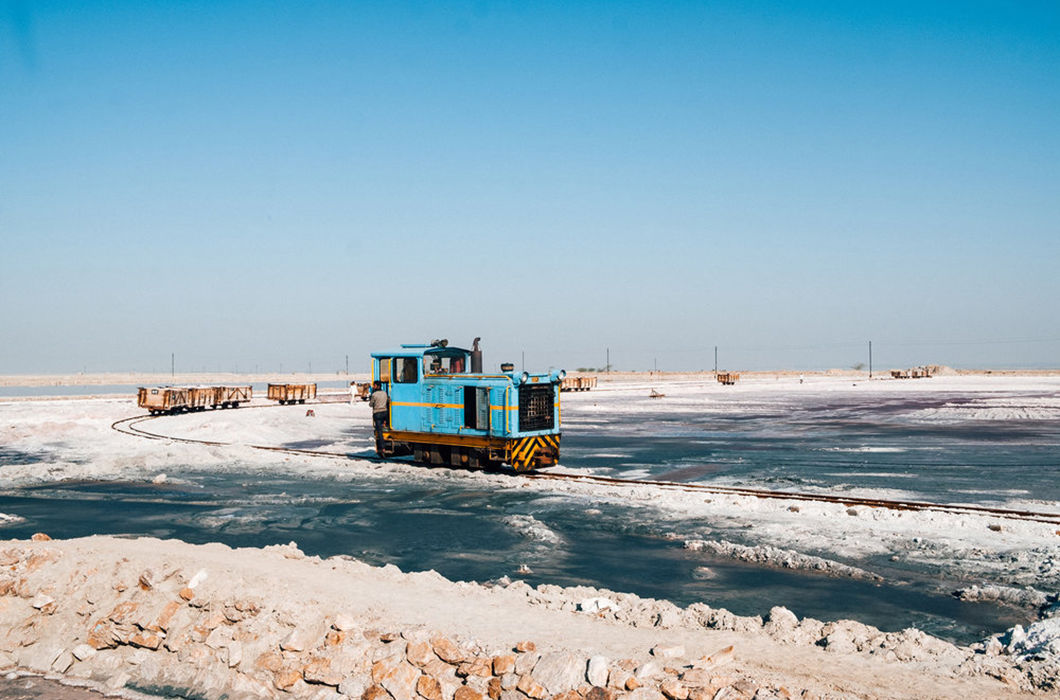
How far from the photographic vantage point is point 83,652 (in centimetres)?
994

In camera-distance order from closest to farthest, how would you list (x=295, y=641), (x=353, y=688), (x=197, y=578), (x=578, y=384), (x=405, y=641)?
(x=353, y=688) → (x=405, y=641) → (x=295, y=641) → (x=197, y=578) → (x=578, y=384)

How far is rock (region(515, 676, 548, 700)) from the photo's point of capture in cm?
784

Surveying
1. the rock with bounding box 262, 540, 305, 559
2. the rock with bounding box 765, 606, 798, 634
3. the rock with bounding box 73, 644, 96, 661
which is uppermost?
the rock with bounding box 262, 540, 305, 559

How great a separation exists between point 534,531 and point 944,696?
9125 mm

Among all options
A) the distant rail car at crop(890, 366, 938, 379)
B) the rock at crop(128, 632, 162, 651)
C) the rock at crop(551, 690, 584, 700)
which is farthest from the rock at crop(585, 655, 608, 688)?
the distant rail car at crop(890, 366, 938, 379)

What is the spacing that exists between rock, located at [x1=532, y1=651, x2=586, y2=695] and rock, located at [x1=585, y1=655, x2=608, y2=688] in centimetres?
8

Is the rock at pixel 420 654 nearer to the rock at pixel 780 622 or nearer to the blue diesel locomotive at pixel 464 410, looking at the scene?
the rock at pixel 780 622

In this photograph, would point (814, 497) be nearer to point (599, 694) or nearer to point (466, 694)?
point (599, 694)

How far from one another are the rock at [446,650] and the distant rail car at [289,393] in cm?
5020

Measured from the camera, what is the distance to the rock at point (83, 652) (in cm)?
992

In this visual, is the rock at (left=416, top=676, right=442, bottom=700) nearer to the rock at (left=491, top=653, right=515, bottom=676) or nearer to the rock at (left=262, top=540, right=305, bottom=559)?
the rock at (left=491, top=653, right=515, bottom=676)

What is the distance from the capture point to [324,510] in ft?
61.6

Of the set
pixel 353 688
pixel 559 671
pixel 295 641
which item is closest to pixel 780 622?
pixel 559 671

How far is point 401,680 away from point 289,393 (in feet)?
173
